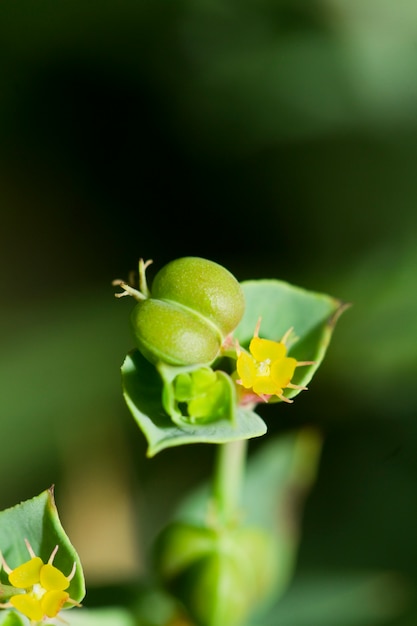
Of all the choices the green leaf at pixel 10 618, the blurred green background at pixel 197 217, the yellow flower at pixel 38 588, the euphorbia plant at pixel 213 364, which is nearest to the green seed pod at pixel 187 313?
the euphorbia plant at pixel 213 364

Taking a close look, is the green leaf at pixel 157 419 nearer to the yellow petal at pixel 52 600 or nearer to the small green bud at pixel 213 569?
the yellow petal at pixel 52 600

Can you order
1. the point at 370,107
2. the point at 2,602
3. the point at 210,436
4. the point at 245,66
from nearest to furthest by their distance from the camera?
1. the point at 210,436
2. the point at 2,602
3. the point at 370,107
4. the point at 245,66

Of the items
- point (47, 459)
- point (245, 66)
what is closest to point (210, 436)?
point (47, 459)

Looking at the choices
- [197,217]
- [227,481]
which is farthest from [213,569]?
[197,217]

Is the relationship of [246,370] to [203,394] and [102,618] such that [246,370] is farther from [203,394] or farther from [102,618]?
[102,618]

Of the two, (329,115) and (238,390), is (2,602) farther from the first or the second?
A: (329,115)

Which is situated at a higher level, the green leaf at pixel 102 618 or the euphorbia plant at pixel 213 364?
the euphorbia plant at pixel 213 364

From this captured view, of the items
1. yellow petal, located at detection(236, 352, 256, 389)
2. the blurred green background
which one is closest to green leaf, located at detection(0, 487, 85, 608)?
yellow petal, located at detection(236, 352, 256, 389)

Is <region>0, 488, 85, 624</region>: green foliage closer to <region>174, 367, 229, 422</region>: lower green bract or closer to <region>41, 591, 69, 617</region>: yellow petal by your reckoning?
<region>41, 591, 69, 617</region>: yellow petal
